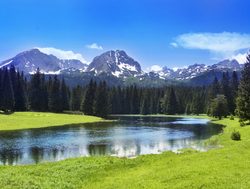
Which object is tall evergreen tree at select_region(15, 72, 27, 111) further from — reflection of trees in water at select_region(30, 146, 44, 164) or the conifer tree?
reflection of trees in water at select_region(30, 146, 44, 164)

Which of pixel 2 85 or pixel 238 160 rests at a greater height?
pixel 2 85

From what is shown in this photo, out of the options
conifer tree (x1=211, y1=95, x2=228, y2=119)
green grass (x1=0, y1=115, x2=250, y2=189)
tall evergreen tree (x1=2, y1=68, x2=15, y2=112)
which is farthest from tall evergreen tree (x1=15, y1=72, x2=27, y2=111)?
green grass (x1=0, y1=115, x2=250, y2=189)

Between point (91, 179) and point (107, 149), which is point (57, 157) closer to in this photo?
point (107, 149)

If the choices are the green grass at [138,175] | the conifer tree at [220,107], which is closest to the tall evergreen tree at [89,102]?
the conifer tree at [220,107]

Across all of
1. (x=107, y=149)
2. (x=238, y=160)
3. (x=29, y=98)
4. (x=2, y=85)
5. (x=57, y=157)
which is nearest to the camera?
(x=238, y=160)

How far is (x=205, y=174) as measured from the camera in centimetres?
2995

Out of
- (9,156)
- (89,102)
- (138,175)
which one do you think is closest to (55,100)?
(89,102)

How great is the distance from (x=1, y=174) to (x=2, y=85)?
12057 cm

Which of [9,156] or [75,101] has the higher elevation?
[75,101]

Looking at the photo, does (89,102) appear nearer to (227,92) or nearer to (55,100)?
(55,100)

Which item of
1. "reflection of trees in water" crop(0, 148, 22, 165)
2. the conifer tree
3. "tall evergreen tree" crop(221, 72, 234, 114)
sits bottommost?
"reflection of trees in water" crop(0, 148, 22, 165)

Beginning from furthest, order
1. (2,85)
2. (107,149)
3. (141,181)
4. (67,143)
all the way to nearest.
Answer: (2,85), (67,143), (107,149), (141,181)

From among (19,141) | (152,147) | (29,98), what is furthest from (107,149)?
(29,98)

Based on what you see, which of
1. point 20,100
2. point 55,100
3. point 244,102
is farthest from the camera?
point 55,100
